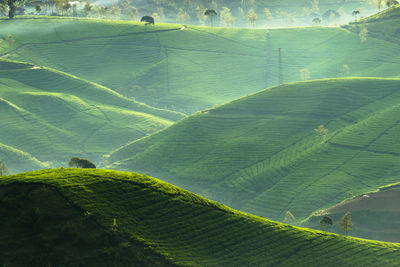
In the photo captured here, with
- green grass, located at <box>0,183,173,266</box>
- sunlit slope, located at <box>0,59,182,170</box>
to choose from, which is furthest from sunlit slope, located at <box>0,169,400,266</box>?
sunlit slope, located at <box>0,59,182,170</box>

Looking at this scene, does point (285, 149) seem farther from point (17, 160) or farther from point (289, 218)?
Answer: point (17, 160)

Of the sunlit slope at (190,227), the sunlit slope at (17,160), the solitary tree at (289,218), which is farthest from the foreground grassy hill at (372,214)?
the sunlit slope at (17,160)

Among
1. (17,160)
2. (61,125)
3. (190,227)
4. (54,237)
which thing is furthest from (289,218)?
(61,125)

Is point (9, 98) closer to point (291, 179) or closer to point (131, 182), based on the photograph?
point (291, 179)

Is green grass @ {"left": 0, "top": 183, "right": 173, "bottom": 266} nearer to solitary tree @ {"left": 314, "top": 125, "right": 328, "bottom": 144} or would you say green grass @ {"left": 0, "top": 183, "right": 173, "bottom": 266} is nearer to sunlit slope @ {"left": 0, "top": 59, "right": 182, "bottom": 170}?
solitary tree @ {"left": 314, "top": 125, "right": 328, "bottom": 144}

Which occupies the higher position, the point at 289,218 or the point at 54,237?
the point at 54,237
